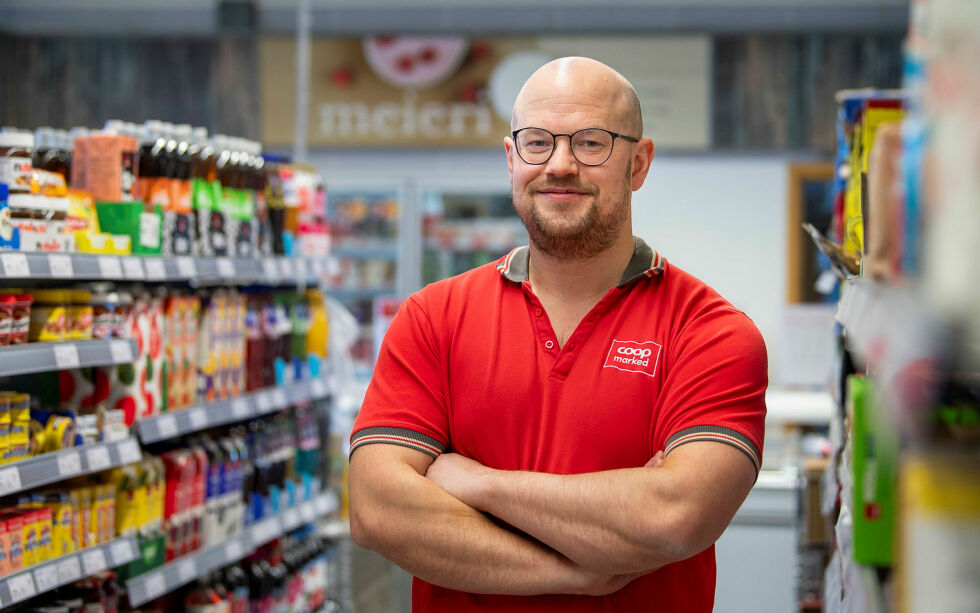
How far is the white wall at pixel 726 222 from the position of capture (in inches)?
267

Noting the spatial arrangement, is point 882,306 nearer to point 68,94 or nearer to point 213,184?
point 213,184

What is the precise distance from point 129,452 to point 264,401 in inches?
34.9

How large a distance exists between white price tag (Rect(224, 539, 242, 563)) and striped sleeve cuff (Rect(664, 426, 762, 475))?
2.19m

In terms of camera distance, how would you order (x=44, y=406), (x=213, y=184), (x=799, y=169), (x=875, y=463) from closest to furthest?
(x=875, y=463)
(x=44, y=406)
(x=213, y=184)
(x=799, y=169)

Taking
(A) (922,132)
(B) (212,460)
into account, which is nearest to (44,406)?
(B) (212,460)

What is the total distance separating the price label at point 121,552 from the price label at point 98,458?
0.76 feet

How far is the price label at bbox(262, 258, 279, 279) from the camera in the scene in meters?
3.80

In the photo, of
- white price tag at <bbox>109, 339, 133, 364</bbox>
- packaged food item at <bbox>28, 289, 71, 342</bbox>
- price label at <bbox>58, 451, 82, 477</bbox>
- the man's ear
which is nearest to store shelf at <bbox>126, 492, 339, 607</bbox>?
price label at <bbox>58, 451, 82, 477</bbox>

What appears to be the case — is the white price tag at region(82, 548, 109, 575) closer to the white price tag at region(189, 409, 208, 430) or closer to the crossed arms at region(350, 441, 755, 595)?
the white price tag at region(189, 409, 208, 430)

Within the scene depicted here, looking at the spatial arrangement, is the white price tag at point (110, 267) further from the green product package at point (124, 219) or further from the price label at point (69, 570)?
the price label at point (69, 570)

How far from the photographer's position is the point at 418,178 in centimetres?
725

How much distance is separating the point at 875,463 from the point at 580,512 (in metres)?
0.73

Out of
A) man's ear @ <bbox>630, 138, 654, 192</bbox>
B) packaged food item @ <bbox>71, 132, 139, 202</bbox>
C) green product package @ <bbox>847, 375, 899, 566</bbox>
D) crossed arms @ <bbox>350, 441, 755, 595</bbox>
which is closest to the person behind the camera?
green product package @ <bbox>847, 375, 899, 566</bbox>

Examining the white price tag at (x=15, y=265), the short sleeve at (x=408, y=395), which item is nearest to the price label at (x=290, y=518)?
the white price tag at (x=15, y=265)
